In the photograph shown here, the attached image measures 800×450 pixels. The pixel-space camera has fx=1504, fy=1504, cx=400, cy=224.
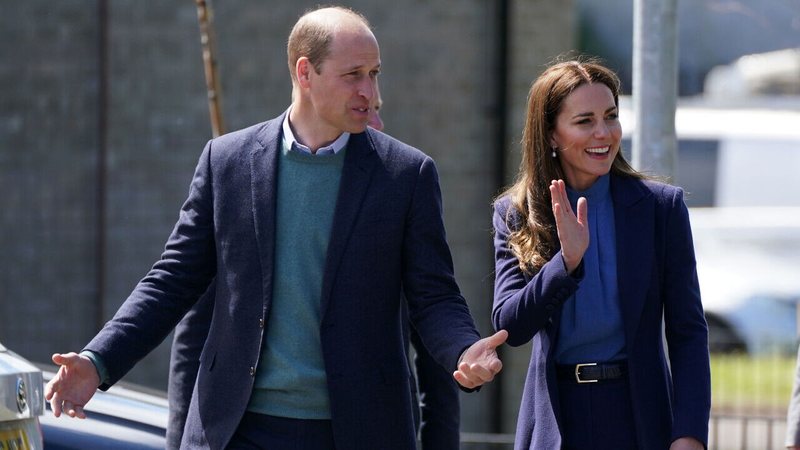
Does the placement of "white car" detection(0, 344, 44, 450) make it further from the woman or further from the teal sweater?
the woman

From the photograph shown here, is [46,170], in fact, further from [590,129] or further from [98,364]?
[590,129]

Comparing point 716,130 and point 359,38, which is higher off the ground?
point 359,38

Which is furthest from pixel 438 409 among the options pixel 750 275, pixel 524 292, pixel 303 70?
pixel 750 275

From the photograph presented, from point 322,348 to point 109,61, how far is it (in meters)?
5.13

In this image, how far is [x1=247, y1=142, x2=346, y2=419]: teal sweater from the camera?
4.05 m

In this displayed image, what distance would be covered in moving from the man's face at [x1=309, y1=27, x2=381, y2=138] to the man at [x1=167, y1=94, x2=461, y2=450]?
1.74 feet

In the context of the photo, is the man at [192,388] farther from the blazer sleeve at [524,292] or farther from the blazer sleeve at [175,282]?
the blazer sleeve at [524,292]

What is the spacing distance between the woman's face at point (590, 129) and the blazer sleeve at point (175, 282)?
102cm

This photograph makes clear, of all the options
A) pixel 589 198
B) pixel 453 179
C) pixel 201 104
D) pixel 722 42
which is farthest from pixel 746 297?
pixel 589 198

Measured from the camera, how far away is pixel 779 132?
17.9 metres

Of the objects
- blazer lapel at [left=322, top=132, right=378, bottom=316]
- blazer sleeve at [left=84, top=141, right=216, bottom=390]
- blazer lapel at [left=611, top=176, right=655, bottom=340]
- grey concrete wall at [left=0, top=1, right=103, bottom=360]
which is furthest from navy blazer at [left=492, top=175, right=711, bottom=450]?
grey concrete wall at [left=0, top=1, right=103, bottom=360]

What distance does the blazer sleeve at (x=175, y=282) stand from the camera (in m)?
4.20

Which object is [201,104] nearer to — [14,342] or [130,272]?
[130,272]

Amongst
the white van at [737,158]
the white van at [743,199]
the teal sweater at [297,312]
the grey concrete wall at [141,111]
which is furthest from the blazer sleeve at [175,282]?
the white van at [737,158]
